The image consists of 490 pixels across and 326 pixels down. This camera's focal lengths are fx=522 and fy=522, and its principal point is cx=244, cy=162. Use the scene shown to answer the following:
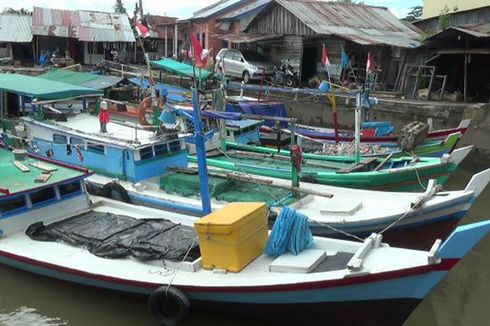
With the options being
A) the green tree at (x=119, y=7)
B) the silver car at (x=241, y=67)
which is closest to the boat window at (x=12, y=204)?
the silver car at (x=241, y=67)

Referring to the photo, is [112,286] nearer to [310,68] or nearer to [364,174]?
[364,174]

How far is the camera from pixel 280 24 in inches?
1030

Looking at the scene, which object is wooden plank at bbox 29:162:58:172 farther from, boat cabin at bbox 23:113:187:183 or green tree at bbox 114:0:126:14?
green tree at bbox 114:0:126:14

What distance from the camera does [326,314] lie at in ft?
21.9

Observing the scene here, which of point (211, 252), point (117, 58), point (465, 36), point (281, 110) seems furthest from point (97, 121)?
point (117, 58)

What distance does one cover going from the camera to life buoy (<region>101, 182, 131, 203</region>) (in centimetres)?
1005

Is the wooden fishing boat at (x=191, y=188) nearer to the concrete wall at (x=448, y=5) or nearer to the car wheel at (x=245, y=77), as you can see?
the car wheel at (x=245, y=77)

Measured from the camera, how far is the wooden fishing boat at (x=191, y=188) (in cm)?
877

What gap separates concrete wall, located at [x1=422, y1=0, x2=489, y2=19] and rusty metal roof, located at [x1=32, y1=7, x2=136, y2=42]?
1802 centimetres

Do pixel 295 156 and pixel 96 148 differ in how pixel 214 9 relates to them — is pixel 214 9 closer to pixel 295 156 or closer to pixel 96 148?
pixel 96 148

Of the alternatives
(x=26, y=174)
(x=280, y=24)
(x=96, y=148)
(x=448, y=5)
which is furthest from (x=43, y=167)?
(x=448, y=5)

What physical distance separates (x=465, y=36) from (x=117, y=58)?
20914 mm

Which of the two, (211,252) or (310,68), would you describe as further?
(310,68)

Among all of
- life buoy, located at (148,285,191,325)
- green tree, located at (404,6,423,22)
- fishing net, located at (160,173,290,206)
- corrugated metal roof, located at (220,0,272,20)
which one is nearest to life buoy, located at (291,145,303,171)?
fishing net, located at (160,173,290,206)
